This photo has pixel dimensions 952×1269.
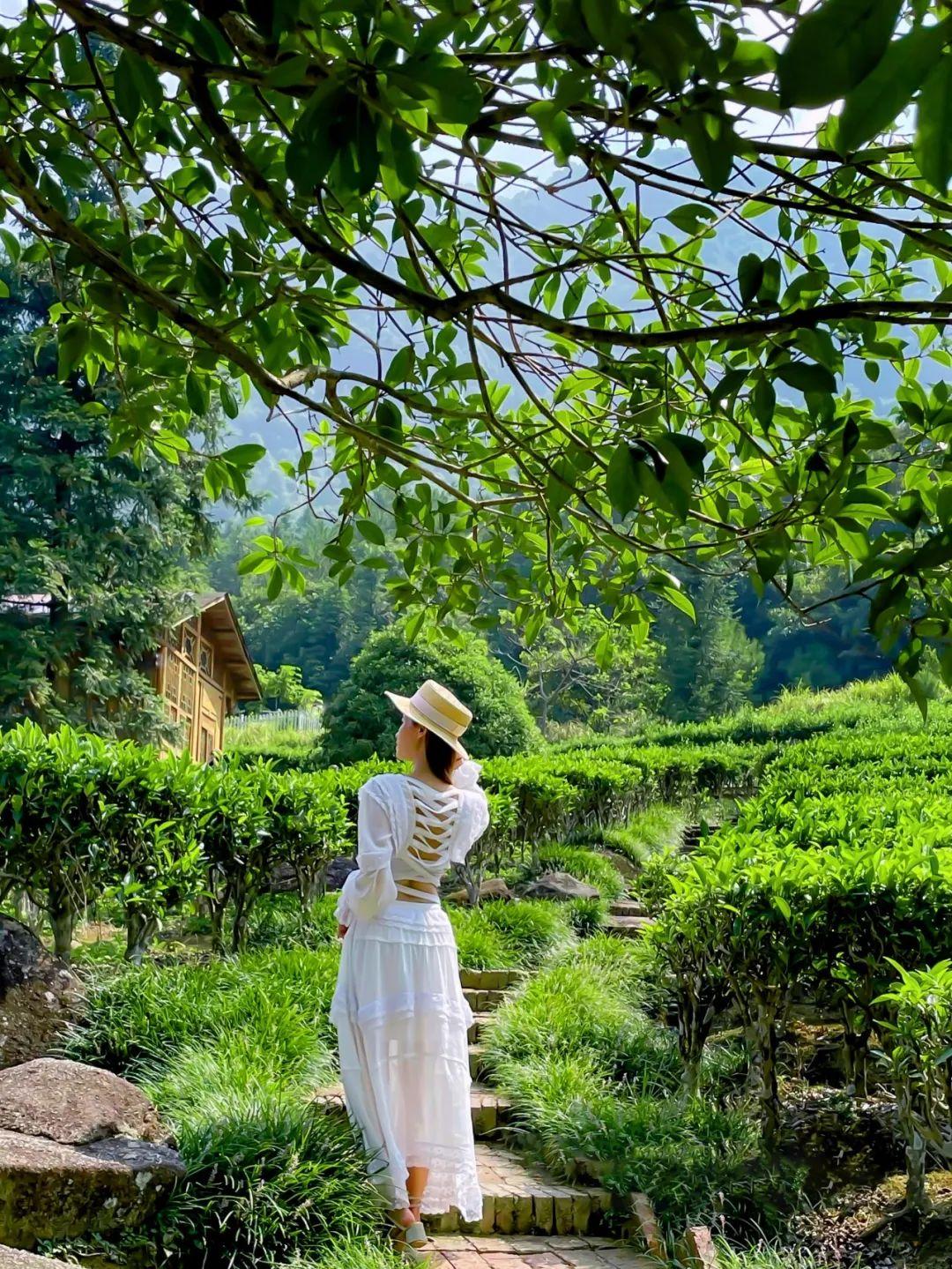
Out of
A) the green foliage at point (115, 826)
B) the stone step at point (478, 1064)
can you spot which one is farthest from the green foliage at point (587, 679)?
the stone step at point (478, 1064)

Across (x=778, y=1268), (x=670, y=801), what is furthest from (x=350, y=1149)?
(x=670, y=801)

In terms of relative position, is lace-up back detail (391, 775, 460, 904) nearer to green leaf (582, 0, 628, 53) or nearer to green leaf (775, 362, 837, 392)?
green leaf (775, 362, 837, 392)

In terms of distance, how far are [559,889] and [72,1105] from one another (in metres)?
6.81

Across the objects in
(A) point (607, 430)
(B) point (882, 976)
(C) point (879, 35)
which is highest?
(A) point (607, 430)

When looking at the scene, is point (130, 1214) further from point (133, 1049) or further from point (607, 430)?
point (607, 430)

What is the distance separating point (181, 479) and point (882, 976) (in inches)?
658

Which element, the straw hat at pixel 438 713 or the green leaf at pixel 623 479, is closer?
the green leaf at pixel 623 479

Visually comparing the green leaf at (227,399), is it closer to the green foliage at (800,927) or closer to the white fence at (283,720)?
the green foliage at (800,927)

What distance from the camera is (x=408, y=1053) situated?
4707 millimetres

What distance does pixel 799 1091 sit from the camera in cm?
595

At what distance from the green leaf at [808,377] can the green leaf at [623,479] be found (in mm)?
272

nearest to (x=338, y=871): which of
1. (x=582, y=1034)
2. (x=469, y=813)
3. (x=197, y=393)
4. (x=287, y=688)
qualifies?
(x=582, y=1034)

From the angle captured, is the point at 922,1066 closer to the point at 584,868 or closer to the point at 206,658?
the point at 584,868

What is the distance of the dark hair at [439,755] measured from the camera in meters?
4.95
